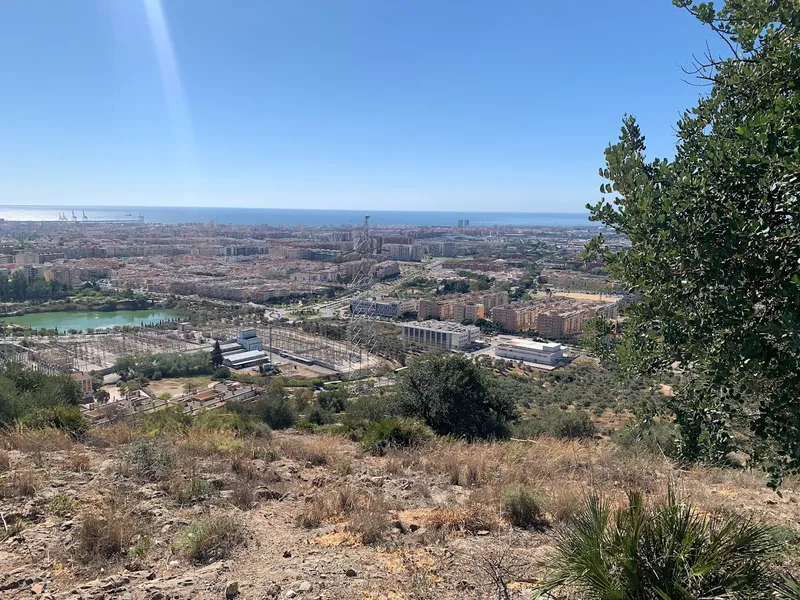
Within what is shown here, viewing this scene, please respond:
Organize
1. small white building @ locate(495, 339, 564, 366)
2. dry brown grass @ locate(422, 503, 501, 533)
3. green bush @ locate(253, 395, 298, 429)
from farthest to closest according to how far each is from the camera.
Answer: small white building @ locate(495, 339, 564, 366), green bush @ locate(253, 395, 298, 429), dry brown grass @ locate(422, 503, 501, 533)

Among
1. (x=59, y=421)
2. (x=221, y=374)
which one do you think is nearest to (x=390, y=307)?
(x=221, y=374)

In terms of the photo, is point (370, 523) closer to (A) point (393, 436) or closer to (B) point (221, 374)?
(A) point (393, 436)

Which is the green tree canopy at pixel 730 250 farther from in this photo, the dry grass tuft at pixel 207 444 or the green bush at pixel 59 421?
the green bush at pixel 59 421

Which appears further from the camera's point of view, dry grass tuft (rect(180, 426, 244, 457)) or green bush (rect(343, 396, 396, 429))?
green bush (rect(343, 396, 396, 429))

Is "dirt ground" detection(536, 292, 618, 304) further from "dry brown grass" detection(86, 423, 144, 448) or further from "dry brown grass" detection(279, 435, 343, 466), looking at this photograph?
"dry brown grass" detection(86, 423, 144, 448)

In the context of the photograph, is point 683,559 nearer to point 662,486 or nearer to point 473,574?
point 473,574

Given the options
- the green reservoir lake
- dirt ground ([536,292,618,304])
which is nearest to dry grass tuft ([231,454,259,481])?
the green reservoir lake

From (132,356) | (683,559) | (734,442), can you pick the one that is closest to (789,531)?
(734,442)
